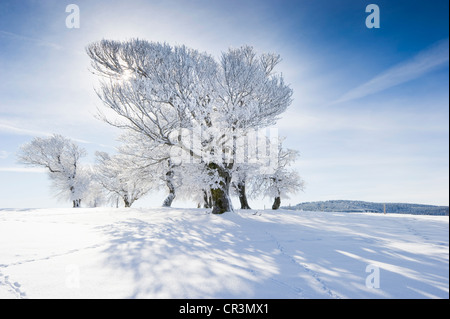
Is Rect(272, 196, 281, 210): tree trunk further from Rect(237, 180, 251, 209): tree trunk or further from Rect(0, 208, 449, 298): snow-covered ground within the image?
Rect(0, 208, 449, 298): snow-covered ground

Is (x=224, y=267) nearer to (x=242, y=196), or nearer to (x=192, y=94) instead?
(x=192, y=94)

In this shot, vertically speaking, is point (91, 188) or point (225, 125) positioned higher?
point (225, 125)

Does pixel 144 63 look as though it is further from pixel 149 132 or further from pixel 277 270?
pixel 277 270

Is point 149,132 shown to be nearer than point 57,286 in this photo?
No

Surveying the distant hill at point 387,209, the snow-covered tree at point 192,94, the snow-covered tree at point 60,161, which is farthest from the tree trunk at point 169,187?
the snow-covered tree at point 60,161

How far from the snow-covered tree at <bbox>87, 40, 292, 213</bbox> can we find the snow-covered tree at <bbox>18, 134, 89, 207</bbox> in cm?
2212

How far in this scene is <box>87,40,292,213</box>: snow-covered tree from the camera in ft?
35.2

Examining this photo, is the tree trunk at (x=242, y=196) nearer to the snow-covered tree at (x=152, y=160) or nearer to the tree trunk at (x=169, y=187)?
the snow-covered tree at (x=152, y=160)

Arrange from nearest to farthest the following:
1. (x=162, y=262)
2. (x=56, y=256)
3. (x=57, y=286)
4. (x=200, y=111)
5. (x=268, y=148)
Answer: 1. (x=57, y=286)
2. (x=162, y=262)
3. (x=56, y=256)
4. (x=200, y=111)
5. (x=268, y=148)

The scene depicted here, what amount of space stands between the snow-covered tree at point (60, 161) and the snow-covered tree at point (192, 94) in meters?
22.1

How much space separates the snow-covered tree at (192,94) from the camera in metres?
10.7

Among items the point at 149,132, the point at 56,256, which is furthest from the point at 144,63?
the point at 56,256

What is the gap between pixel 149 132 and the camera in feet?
37.4
